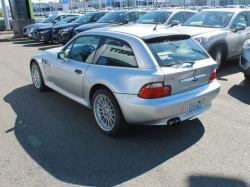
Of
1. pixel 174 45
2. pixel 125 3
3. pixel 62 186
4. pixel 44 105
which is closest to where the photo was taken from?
pixel 62 186

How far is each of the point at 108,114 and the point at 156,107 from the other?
873 mm

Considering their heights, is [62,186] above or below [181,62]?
below

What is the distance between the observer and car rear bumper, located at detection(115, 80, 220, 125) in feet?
10.6

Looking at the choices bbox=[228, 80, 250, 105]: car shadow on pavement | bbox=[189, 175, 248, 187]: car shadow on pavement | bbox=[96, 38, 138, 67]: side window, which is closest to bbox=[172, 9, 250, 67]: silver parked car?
bbox=[228, 80, 250, 105]: car shadow on pavement

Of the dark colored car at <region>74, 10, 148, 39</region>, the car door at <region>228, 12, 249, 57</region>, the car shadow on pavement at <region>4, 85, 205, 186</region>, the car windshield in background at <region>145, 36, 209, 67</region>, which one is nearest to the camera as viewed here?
the car shadow on pavement at <region>4, 85, 205, 186</region>

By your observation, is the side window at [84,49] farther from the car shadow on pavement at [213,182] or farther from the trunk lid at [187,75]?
the car shadow on pavement at [213,182]

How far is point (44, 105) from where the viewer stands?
16.7 feet

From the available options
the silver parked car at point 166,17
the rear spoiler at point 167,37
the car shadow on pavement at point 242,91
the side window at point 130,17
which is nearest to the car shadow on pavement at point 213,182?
the rear spoiler at point 167,37

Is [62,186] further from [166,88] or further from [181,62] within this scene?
[181,62]

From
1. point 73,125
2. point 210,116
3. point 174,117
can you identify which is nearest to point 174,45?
point 174,117

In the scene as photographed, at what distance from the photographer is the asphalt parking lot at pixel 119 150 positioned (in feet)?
9.44

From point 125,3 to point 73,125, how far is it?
91.6 meters

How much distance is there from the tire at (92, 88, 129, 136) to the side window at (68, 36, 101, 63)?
0.68 metres

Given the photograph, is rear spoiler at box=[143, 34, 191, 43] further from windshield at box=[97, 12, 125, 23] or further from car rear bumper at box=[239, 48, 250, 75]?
windshield at box=[97, 12, 125, 23]
